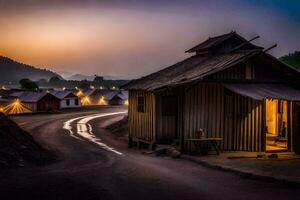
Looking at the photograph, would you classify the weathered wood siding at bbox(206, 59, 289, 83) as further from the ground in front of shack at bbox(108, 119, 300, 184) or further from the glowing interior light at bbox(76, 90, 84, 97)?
the glowing interior light at bbox(76, 90, 84, 97)

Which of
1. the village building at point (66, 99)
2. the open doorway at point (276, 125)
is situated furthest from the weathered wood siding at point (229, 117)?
the village building at point (66, 99)

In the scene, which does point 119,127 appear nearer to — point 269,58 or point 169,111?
point 169,111

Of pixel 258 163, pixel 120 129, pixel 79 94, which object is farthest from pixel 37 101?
pixel 258 163

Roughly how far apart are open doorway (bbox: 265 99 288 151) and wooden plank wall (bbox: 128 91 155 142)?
654 cm

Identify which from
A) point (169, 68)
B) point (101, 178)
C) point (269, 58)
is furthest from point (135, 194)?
point (169, 68)

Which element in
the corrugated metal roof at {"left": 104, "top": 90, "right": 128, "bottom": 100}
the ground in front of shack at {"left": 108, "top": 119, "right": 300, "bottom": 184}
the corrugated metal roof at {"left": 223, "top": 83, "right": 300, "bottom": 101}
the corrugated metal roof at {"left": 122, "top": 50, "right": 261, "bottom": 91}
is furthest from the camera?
the corrugated metal roof at {"left": 104, "top": 90, "right": 128, "bottom": 100}

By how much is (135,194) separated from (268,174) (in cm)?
524

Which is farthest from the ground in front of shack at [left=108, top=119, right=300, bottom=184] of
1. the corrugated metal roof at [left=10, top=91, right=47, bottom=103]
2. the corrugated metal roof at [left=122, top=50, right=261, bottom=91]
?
the corrugated metal roof at [left=10, top=91, right=47, bottom=103]

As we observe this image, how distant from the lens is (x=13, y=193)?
1184cm

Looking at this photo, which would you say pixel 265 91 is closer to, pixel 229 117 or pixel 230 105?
pixel 230 105

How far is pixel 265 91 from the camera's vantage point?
63.6ft

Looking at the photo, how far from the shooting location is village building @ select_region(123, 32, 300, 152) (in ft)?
66.5

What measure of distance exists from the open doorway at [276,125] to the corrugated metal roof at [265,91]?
1394 mm

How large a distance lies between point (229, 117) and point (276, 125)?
3.91 meters
